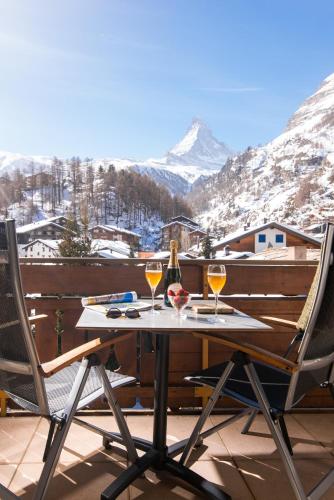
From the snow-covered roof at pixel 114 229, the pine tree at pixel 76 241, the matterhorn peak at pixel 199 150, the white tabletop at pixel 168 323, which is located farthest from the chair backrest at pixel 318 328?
the matterhorn peak at pixel 199 150

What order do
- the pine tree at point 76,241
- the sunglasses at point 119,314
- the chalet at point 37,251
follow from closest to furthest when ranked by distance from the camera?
the sunglasses at point 119,314, the chalet at point 37,251, the pine tree at point 76,241

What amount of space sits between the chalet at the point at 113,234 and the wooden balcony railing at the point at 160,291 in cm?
354

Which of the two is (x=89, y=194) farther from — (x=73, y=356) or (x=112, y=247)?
(x=73, y=356)

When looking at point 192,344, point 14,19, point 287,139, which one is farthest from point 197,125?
point 192,344

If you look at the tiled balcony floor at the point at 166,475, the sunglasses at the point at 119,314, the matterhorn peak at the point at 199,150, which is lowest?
the tiled balcony floor at the point at 166,475

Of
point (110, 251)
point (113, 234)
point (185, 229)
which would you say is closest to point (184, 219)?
point (185, 229)

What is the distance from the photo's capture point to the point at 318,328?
1489 millimetres

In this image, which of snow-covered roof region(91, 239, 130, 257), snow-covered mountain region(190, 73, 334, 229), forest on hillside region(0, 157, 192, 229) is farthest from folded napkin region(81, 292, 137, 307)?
forest on hillside region(0, 157, 192, 229)

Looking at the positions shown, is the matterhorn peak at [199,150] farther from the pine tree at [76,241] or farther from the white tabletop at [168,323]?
the white tabletop at [168,323]

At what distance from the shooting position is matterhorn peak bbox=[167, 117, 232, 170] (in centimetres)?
1552

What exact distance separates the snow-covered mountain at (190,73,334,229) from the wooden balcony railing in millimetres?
2520

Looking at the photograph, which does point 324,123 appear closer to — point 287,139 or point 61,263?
point 287,139

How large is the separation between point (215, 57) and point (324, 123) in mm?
9040

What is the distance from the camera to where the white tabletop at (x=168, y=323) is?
1479 mm
